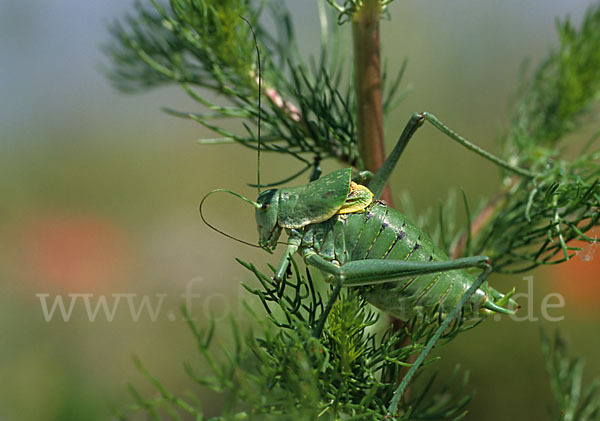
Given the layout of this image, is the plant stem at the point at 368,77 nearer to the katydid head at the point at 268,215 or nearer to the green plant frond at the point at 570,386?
the katydid head at the point at 268,215

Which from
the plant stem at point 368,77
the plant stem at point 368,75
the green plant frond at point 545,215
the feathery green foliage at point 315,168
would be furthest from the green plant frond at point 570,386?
the plant stem at point 368,75

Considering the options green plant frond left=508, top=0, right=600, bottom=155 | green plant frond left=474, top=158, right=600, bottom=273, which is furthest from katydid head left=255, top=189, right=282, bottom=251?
green plant frond left=508, top=0, right=600, bottom=155

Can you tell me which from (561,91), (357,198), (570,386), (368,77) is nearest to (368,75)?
(368,77)

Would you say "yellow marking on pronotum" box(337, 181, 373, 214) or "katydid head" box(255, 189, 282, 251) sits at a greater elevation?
"yellow marking on pronotum" box(337, 181, 373, 214)

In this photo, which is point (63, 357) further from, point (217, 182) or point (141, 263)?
point (217, 182)

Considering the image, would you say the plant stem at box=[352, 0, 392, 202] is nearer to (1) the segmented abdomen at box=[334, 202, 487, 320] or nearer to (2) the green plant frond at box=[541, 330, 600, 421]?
(1) the segmented abdomen at box=[334, 202, 487, 320]

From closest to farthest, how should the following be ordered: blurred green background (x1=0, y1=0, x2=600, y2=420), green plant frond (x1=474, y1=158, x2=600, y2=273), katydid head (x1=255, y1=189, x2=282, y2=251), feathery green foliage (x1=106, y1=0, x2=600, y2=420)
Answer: feathery green foliage (x1=106, y1=0, x2=600, y2=420) < green plant frond (x1=474, y1=158, x2=600, y2=273) < katydid head (x1=255, y1=189, x2=282, y2=251) < blurred green background (x1=0, y1=0, x2=600, y2=420)

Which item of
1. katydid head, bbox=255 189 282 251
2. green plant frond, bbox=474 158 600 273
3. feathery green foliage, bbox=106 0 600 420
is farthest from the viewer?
katydid head, bbox=255 189 282 251
